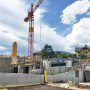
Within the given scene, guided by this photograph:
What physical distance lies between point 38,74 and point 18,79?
7774mm

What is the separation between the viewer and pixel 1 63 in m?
58.2

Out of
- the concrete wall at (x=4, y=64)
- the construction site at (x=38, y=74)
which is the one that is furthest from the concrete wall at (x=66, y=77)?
the concrete wall at (x=4, y=64)

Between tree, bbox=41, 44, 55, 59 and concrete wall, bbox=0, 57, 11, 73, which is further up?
tree, bbox=41, 44, 55, 59

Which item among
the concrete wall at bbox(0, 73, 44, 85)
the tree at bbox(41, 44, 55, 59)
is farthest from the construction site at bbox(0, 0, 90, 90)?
the tree at bbox(41, 44, 55, 59)

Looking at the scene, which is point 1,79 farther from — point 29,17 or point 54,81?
point 29,17

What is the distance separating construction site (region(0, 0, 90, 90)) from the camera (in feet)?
137

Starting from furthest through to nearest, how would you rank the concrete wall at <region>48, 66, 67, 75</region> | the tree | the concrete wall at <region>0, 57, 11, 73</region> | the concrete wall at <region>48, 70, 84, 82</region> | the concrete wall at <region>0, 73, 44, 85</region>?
the tree < the concrete wall at <region>48, 66, 67, 75</region> < the concrete wall at <region>0, 57, 11, 73</region> < the concrete wall at <region>48, 70, 84, 82</region> < the concrete wall at <region>0, 73, 44, 85</region>

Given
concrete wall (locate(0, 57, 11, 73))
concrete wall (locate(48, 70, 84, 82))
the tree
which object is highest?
the tree

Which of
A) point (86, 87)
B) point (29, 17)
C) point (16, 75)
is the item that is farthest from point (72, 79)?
point (29, 17)

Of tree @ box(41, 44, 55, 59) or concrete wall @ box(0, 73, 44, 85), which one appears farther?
tree @ box(41, 44, 55, 59)

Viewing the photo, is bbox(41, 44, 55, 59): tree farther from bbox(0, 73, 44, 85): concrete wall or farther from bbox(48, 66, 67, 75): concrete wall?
bbox(0, 73, 44, 85): concrete wall

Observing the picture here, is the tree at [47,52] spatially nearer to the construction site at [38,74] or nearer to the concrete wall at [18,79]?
the construction site at [38,74]

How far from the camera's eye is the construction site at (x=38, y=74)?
4172 centimetres

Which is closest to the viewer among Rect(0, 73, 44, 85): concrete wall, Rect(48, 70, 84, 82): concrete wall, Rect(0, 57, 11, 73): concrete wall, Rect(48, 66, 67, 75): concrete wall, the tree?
Rect(0, 73, 44, 85): concrete wall
